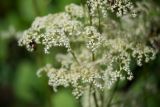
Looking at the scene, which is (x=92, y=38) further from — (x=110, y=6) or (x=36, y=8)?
(x=36, y=8)

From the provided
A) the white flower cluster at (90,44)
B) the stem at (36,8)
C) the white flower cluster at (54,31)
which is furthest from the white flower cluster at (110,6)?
the stem at (36,8)

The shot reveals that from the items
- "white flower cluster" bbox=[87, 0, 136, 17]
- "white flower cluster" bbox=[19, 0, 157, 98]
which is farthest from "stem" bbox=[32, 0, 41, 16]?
"white flower cluster" bbox=[87, 0, 136, 17]

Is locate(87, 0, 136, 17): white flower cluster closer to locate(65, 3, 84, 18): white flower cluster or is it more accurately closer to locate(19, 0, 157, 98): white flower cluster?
locate(19, 0, 157, 98): white flower cluster

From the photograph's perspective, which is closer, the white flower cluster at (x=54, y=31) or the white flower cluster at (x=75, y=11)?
the white flower cluster at (x=54, y=31)

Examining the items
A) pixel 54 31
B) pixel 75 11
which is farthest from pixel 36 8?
pixel 54 31

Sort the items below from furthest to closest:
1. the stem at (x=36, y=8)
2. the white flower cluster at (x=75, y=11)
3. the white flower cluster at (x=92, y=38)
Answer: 1. the stem at (x=36, y=8)
2. the white flower cluster at (x=75, y=11)
3. the white flower cluster at (x=92, y=38)

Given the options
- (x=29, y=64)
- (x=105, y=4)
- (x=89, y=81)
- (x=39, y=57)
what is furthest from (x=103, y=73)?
(x=29, y=64)

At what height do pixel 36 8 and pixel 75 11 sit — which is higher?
pixel 75 11

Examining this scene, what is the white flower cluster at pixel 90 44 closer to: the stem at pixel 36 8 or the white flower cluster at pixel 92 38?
the white flower cluster at pixel 92 38

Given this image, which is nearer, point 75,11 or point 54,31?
point 54,31
